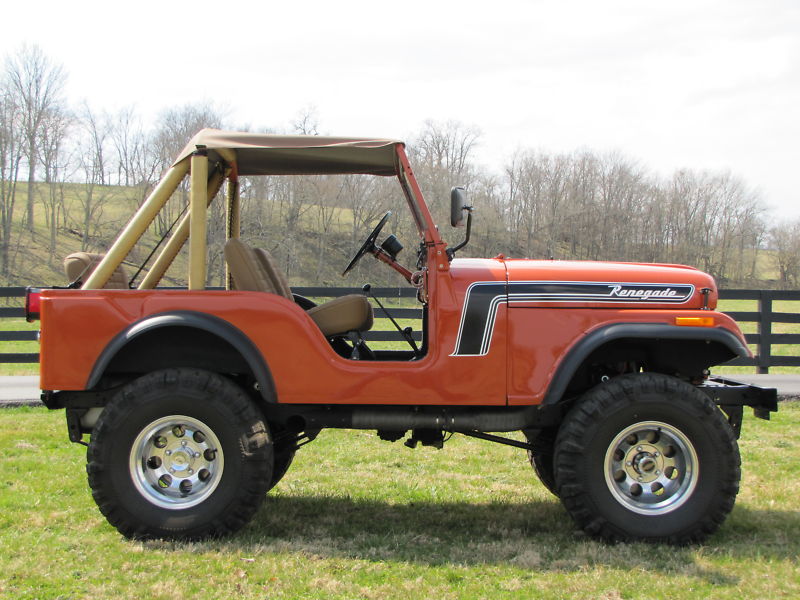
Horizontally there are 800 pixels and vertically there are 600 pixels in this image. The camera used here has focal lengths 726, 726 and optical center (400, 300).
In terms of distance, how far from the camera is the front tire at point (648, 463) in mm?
4012

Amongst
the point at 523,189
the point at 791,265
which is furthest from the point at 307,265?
the point at 791,265

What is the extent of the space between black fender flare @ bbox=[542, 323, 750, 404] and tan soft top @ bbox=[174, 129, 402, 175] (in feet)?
5.23

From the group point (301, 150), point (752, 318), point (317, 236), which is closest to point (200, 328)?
point (301, 150)

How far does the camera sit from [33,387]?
375 inches

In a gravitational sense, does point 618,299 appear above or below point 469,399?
above

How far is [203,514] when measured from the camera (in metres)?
4.00

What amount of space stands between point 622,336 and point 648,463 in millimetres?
740

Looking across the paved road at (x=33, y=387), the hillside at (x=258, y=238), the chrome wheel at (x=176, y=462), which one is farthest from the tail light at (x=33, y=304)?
the hillside at (x=258, y=238)

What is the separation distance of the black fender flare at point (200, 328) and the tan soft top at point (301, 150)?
0.98 metres

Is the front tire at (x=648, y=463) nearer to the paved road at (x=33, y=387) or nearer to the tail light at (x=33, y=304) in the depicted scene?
the tail light at (x=33, y=304)

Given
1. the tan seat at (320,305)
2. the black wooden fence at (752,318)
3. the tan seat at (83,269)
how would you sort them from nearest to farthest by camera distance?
the tan seat at (320,305)
the tan seat at (83,269)
the black wooden fence at (752,318)

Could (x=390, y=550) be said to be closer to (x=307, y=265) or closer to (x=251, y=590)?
(x=251, y=590)

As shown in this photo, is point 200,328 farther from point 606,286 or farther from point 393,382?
point 606,286

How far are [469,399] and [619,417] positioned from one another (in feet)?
2.75
